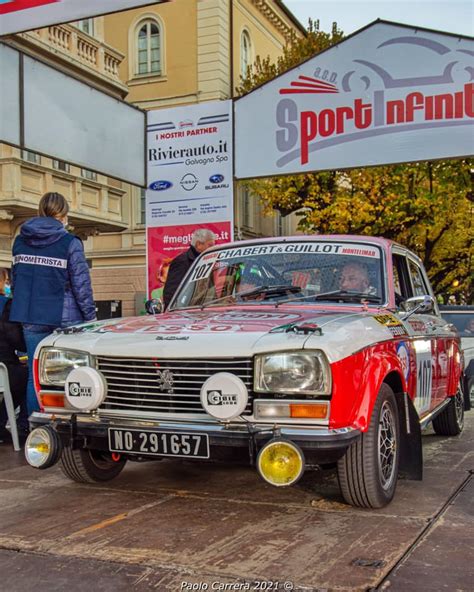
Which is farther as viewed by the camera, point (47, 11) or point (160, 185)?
point (160, 185)

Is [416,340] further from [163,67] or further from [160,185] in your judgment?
[163,67]

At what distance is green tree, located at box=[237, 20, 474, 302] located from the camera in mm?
21891

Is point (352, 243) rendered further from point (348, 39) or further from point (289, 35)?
point (289, 35)

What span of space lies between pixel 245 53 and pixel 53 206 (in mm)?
27128

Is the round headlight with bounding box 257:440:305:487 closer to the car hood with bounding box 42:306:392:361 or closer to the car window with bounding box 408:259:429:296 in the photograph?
the car hood with bounding box 42:306:392:361

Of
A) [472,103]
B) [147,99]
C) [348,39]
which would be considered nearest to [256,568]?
[472,103]

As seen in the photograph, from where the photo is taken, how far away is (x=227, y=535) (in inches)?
152

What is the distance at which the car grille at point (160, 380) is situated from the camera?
13.1 ft

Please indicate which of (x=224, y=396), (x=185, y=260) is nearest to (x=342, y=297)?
(x=224, y=396)

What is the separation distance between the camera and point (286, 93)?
9711 mm

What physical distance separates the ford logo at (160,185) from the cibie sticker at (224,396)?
6.72 m

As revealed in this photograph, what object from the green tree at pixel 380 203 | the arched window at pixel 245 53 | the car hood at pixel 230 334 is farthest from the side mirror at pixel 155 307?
the arched window at pixel 245 53

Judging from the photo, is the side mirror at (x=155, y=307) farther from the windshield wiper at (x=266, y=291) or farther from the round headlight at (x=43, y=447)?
the round headlight at (x=43, y=447)
